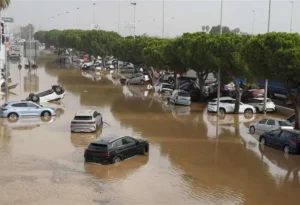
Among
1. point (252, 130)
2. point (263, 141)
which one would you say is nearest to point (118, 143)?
point (263, 141)

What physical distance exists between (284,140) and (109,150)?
30.5ft

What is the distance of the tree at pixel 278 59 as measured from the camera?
936 inches

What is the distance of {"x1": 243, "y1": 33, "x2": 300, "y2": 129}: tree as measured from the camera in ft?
78.0

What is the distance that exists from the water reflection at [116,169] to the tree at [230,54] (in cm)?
1569

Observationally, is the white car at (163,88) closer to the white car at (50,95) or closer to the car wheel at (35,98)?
the white car at (50,95)

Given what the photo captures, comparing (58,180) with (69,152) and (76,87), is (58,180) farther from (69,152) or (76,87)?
(76,87)

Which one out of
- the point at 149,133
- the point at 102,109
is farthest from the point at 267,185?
the point at 102,109

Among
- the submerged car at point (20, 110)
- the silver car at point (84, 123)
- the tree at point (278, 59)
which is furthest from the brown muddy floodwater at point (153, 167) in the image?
the tree at point (278, 59)

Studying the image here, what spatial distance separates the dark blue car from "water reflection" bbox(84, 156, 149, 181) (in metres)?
7.41

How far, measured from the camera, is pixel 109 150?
20.0 meters

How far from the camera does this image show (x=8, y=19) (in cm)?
8725

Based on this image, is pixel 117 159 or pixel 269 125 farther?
pixel 269 125

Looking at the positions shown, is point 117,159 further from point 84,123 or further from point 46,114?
point 46,114

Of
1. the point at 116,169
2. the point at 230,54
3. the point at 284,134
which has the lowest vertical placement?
the point at 116,169
